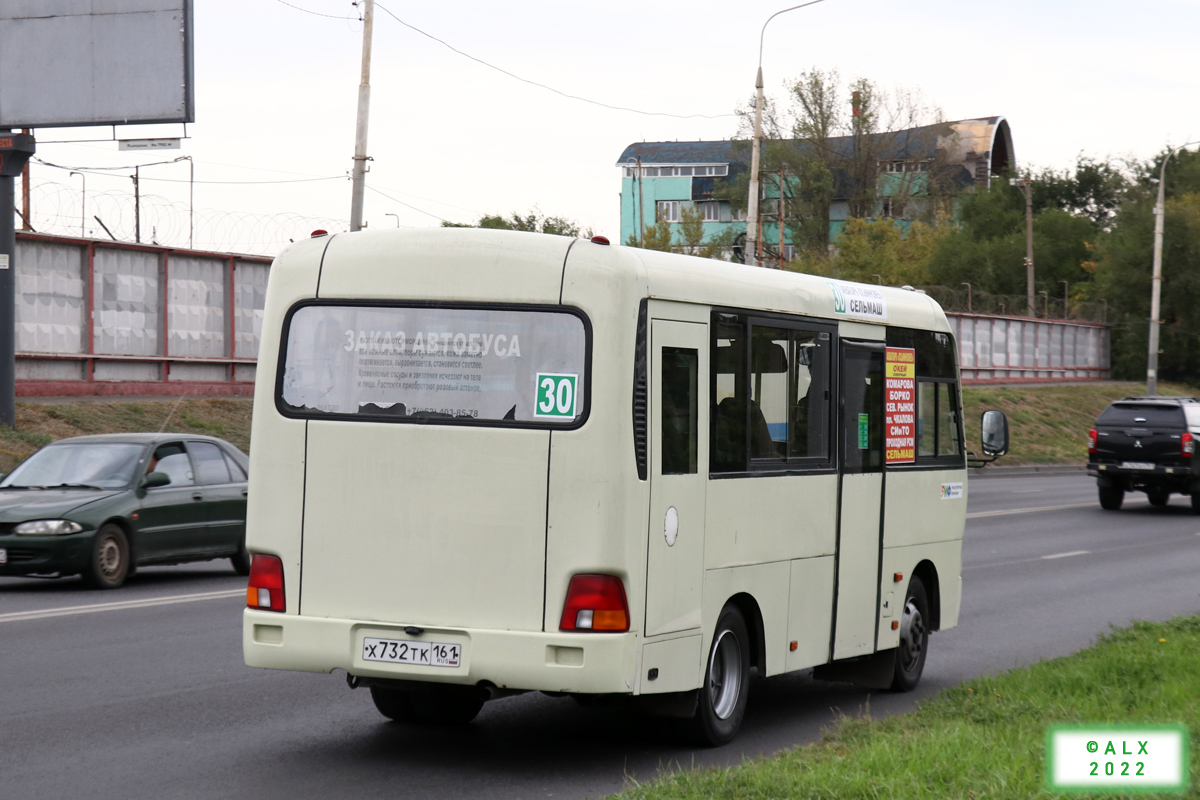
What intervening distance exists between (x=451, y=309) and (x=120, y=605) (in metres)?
7.12

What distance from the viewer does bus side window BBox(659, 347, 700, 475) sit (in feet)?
23.5

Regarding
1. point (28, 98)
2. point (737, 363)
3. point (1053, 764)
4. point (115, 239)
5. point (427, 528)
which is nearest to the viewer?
point (1053, 764)

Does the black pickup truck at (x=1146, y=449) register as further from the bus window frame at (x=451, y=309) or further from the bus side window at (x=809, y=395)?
the bus window frame at (x=451, y=309)

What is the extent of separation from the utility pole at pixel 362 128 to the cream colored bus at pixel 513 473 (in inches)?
782

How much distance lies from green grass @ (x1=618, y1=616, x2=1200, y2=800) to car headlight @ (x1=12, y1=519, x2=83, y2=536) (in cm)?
837

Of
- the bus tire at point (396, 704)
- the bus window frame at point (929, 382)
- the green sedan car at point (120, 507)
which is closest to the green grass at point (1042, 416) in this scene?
the green sedan car at point (120, 507)

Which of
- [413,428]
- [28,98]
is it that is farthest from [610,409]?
[28,98]

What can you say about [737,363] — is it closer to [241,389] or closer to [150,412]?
[150,412]

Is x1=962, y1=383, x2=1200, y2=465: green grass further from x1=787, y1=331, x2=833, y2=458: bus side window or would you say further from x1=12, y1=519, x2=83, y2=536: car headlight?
x1=787, y1=331, x2=833, y2=458: bus side window

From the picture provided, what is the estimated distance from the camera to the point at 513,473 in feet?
22.7

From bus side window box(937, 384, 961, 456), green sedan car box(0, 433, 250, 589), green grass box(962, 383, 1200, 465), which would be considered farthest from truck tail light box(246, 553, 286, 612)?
green grass box(962, 383, 1200, 465)

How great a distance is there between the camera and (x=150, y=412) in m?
27.3

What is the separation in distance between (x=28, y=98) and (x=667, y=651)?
865 inches
